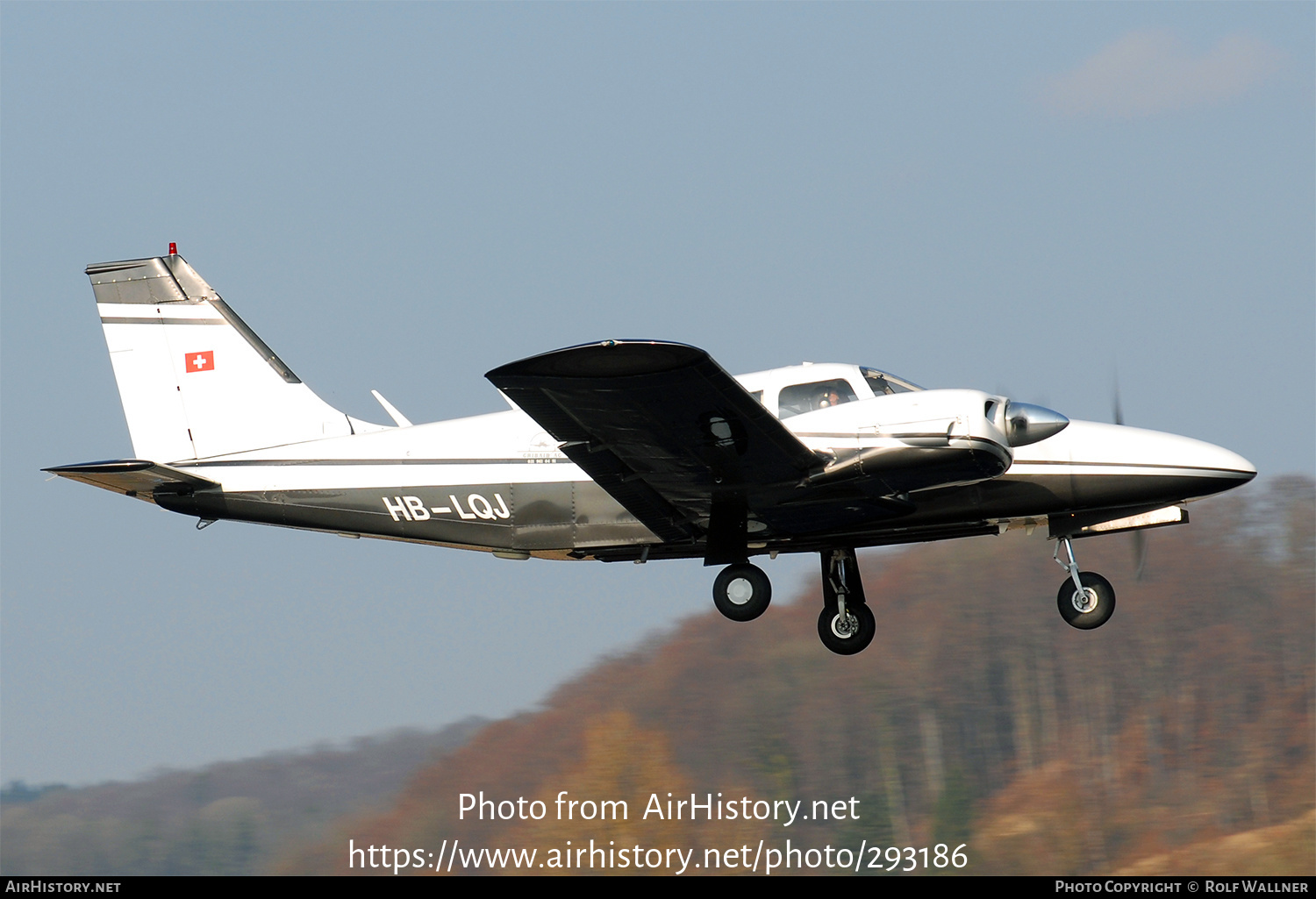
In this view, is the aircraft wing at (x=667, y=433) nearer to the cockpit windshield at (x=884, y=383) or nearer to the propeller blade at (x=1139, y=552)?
the cockpit windshield at (x=884, y=383)

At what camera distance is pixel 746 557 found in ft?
53.7

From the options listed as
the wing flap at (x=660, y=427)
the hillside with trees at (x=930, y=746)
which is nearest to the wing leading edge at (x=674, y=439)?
the wing flap at (x=660, y=427)

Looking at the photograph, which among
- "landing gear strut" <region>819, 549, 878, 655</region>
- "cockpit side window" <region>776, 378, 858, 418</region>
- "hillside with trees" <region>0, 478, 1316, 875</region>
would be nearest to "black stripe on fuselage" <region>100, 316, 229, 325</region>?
"cockpit side window" <region>776, 378, 858, 418</region>

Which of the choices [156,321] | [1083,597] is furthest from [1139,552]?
[156,321]

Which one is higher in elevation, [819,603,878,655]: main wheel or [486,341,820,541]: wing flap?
[486,341,820,541]: wing flap

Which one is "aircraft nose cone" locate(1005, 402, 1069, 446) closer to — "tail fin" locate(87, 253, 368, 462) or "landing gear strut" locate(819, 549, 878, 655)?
"landing gear strut" locate(819, 549, 878, 655)

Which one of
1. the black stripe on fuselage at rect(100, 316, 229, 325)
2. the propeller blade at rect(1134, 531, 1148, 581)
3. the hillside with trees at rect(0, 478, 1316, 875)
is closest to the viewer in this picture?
the propeller blade at rect(1134, 531, 1148, 581)

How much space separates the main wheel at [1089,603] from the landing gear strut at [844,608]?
7.25 feet

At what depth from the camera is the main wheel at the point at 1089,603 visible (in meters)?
15.9

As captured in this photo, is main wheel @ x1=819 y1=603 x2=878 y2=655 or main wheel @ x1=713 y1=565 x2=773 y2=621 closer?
main wheel @ x1=713 y1=565 x2=773 y2=621

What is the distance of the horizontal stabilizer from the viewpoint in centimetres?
1645
